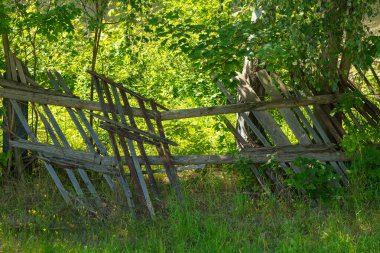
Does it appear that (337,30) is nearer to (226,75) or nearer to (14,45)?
(226,75)

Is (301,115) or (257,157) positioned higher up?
(301,115)

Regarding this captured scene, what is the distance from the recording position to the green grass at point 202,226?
553cm

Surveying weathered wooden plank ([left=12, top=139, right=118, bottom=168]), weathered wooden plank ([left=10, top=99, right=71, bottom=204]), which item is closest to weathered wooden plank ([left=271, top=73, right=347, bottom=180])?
weathered wooden plank ([left=12, top=139, right=118, bottom=168])

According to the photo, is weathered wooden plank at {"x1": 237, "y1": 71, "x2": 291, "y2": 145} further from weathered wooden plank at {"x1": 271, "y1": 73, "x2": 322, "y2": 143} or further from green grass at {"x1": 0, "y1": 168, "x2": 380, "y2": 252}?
green grass at {"x1": 0, "y1": 168, "x2": 380, "y2": 252}

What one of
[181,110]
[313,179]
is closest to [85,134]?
[181,110]

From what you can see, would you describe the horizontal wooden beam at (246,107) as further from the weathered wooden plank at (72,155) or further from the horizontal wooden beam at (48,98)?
the weathered wooden plank at (72,155)

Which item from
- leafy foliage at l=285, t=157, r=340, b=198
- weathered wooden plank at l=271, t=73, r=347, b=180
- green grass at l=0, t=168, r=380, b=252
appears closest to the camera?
green grass at l=0, t=168, r=380, b=252

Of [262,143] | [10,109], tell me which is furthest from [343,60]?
[10,109]

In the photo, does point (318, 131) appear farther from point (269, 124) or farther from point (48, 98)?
point (48, 98)

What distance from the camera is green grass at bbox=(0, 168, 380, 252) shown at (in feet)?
18.1

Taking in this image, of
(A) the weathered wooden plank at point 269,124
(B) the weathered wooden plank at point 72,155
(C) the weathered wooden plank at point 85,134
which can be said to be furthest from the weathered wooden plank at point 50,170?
(A) the weathered wooden plank at point 269,124

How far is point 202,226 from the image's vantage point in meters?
5.93

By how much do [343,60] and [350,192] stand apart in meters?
1.44

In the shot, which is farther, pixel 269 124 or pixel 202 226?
pixel 269 124
